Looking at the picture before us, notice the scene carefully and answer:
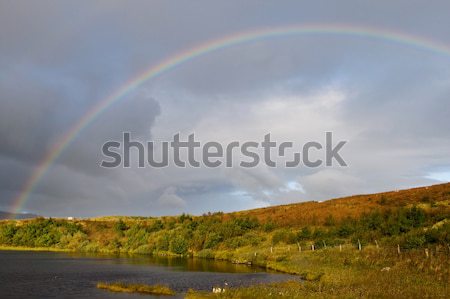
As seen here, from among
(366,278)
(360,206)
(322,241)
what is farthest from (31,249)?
(366,278)

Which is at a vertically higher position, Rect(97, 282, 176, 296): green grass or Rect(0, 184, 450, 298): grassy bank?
Rect(0, 184, 450, 298): grassy bank

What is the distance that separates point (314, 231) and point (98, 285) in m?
45.1

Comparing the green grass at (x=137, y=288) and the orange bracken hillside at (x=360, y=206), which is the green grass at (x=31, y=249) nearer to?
the orange bracken hillside at (x=360, y=206)

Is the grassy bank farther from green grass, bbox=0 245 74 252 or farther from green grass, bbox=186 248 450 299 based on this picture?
green grass, bbox=0 245 74 252

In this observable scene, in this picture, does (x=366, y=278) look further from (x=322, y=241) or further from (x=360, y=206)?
(x=360, y=206)

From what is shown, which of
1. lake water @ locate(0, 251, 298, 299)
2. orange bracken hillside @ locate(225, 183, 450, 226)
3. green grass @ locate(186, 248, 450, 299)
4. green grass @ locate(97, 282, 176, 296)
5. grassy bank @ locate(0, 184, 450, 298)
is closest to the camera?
green grass @ locate(186, 248, 450, 299)

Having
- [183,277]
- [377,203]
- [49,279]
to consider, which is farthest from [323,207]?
[49,279]

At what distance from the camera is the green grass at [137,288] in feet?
140

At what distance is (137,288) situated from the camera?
44.7 m

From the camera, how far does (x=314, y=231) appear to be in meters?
81.6

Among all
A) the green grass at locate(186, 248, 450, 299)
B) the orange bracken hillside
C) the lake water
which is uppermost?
the orange bracken hillside

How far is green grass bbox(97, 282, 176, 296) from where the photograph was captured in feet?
140

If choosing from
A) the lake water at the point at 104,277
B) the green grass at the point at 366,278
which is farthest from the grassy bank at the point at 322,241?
the lake water at the point at 104,277

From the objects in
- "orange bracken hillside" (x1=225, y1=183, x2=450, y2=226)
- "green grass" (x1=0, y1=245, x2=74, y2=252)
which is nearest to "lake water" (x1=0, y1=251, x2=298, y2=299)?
"orange bracken hillside" (x1=225, y1=183, x2=450, y2=226)
